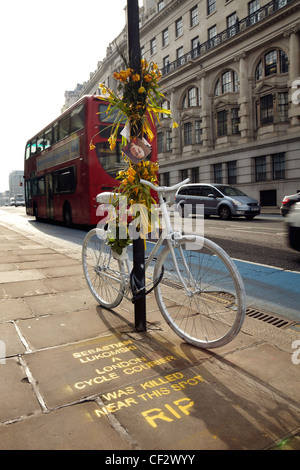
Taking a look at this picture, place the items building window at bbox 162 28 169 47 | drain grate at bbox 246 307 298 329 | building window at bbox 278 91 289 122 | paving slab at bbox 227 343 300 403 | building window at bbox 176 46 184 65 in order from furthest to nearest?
building window at bbox 162 28 169 47 → building window at bbox 176 46 184 65 → building window at bbox 278 91 289 122 → drain grate at bbox 246 307 298 329 → paving slab at bbox 227 343 300 403

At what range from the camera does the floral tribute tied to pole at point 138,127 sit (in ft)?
10.0

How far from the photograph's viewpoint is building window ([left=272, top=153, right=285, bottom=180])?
84.2ft

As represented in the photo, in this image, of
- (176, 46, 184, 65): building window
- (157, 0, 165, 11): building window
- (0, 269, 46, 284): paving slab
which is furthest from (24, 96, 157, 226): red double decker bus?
(157, 0, 165, 11): building window

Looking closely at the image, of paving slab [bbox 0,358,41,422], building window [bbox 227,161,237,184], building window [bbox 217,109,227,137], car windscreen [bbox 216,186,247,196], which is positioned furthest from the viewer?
building window [bbox 217,109,227,137]

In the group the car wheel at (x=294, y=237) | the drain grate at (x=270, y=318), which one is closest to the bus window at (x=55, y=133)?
the car wheel at (x=294, y=237)

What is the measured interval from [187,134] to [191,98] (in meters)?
3.20

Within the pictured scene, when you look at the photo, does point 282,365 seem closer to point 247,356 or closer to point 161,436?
point 247,356

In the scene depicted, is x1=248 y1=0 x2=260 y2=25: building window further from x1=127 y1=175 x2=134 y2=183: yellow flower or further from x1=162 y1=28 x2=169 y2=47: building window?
x1=127 y1=175 x2=134 y2=183: yellow flower

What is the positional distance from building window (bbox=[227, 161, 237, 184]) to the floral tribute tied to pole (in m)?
27.2

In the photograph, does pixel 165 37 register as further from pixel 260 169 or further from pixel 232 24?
pixel 260 169

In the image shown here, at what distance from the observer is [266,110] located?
2680 centimetres

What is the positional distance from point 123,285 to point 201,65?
32049 millimetres

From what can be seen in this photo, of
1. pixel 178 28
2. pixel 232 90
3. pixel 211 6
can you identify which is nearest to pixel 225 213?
pixel 232 90

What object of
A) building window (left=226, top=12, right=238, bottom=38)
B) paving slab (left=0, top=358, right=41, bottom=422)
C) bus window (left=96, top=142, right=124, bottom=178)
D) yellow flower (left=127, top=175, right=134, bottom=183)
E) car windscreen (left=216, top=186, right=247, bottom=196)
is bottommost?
paving slab (left=0, top=358, right=41, bottom=422)
